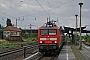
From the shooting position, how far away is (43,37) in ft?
77.7

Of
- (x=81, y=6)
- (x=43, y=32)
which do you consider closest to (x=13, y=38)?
(x=81, y=6)

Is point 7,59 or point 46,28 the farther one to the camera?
point 46,28

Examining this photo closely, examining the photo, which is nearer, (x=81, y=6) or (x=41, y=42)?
(x=41, y=42)

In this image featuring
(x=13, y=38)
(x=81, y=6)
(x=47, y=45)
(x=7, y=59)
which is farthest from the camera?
(x=13, y=38)

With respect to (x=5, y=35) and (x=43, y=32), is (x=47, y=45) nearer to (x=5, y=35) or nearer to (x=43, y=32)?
(x=43, y=32)

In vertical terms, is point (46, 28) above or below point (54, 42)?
above

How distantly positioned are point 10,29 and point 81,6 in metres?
49.1

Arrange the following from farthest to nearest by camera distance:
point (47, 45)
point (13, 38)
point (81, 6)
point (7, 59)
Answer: point (13, 38) < point (81, 6) < point (47, 45) < point (7, 59)

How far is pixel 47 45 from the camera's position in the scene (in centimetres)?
2338

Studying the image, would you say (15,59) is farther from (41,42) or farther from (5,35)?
(5,35)

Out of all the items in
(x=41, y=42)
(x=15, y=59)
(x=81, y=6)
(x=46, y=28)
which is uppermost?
(x=81, y=6)

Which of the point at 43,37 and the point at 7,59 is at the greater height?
the point at 43,37

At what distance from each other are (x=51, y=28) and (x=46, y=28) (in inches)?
21.1

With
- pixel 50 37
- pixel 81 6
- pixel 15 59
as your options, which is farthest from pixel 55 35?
pixel 81 6
